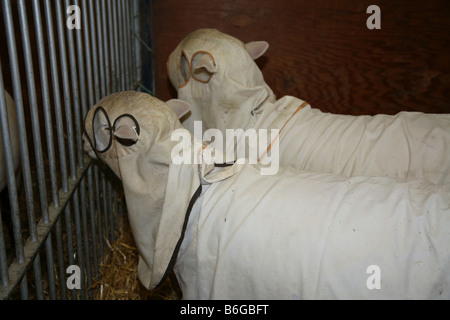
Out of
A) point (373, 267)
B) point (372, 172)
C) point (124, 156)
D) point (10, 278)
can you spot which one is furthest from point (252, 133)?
point (10, 278)

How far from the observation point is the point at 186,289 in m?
1.75

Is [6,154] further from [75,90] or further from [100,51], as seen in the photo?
[100,51]

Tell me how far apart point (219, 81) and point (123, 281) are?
1.32 meters

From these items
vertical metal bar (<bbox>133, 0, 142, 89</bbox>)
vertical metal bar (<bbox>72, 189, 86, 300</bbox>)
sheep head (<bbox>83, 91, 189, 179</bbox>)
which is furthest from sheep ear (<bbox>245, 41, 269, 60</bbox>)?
vertical metal bar (<bbox>72, 189, 86, 300</bbox>)

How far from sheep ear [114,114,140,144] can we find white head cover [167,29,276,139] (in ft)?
2.55

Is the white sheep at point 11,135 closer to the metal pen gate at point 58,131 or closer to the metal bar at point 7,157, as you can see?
the metal pen gate at point 58,131

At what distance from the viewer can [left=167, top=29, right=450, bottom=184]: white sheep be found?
6.75 feet

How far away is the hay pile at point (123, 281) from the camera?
2465mm

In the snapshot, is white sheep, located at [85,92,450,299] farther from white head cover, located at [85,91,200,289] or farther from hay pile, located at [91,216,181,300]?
hay pile, located at [91,216,181,300]

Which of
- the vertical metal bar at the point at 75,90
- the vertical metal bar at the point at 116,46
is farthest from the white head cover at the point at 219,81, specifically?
the vertical metal bar at the point at 75,90

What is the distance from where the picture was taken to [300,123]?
7.82ft

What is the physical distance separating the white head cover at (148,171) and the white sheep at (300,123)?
70 cm
